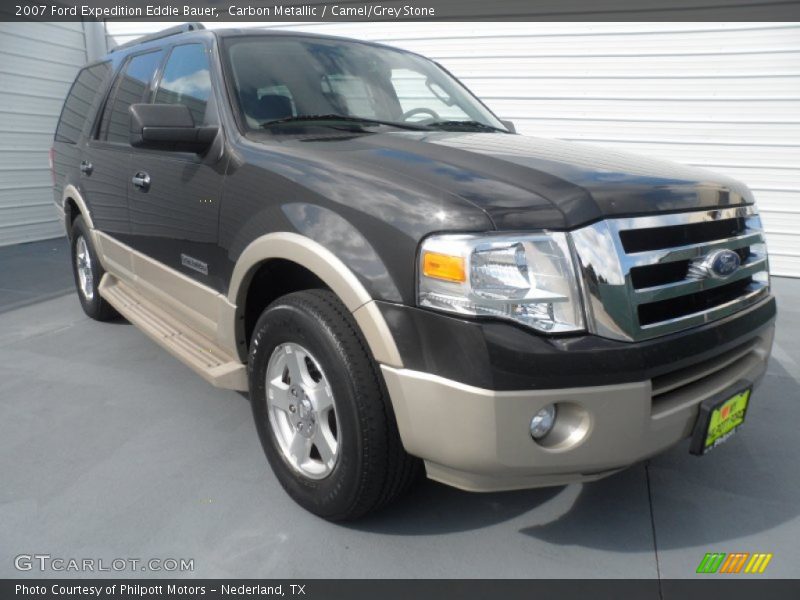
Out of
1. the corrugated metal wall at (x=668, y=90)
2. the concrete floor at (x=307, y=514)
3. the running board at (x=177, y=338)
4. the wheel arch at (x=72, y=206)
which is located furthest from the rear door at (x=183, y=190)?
the corrugated metal wall at (x=668, y=90)

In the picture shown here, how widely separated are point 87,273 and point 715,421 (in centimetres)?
430

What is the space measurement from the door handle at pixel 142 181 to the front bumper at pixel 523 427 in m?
1.97

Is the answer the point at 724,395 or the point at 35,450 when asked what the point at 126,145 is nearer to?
the point at 35,450

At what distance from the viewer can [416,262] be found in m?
1.79

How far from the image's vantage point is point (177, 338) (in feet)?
10.4

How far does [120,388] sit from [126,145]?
54.4 inches

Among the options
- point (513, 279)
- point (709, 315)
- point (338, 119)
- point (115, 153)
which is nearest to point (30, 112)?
point (115, 153)

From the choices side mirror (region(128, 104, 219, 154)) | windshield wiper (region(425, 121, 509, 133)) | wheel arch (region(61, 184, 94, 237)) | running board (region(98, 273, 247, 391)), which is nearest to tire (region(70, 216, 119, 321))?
wheel arch (region(61, 184, 94, 237))

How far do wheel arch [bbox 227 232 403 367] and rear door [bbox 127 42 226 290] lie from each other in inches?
8.4

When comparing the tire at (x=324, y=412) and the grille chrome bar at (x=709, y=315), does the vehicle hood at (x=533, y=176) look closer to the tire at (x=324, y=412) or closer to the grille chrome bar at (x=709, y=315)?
the grille chrome bar at (x=709, y=315)

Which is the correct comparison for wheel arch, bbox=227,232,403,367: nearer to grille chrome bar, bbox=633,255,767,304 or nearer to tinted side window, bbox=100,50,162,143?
grille chrome bar, bbox=633,255,767,304

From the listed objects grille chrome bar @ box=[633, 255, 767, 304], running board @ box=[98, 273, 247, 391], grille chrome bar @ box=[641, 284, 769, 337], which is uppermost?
grille chrome bar @ box=[633, 255, 767, 304]

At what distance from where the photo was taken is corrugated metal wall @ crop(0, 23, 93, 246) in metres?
8.15

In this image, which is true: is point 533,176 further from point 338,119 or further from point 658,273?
point 338,119
